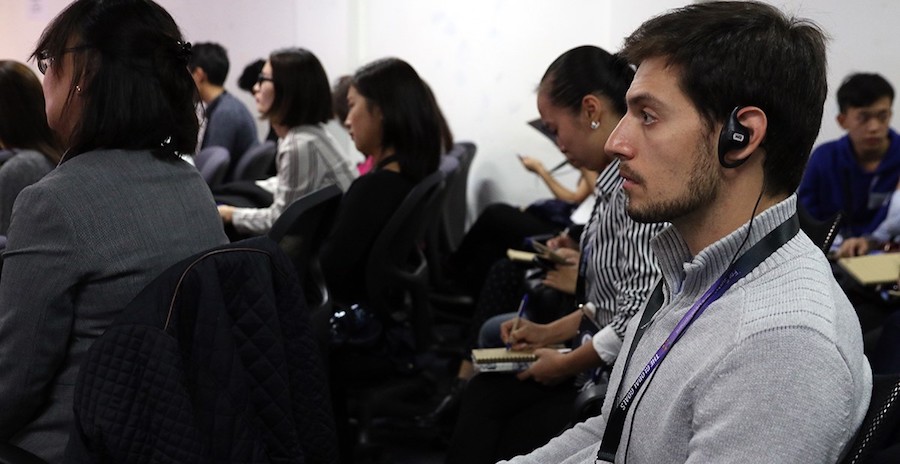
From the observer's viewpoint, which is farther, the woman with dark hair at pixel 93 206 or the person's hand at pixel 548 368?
the person's hand at pixel 548 368

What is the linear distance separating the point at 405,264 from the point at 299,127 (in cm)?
71

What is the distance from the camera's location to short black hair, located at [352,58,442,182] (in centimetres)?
305

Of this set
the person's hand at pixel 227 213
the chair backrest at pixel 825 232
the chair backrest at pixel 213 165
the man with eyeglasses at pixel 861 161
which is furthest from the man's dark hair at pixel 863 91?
the chair backrest at pixel 213 165

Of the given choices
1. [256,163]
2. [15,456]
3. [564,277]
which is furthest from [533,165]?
[15,456]

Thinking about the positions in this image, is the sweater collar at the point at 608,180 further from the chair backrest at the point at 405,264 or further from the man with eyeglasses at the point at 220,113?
the man with eyeglasses at the point at 220,113

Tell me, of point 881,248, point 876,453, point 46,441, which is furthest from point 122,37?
point 881,248

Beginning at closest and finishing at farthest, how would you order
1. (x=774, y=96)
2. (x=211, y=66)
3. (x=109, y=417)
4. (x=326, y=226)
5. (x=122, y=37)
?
(x=774, y=96) → (x=109, y=417) → (x=122, y=37) → (x=326, y=226) → (x=211, y=66)

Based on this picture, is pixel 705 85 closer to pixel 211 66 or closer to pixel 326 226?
pixel 326 226

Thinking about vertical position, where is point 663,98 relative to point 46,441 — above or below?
above

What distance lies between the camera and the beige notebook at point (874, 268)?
256cm

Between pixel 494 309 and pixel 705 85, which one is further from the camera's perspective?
pixel 494 309

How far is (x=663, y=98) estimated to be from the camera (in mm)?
1073

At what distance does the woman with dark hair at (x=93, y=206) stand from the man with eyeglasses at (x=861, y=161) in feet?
8.60

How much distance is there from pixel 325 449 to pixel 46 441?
0.46 metres
